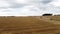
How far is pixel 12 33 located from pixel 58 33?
5023mm

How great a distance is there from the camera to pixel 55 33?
1688 centimetres

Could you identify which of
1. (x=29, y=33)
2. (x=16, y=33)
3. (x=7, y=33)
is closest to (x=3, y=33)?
(x=7, y=33)

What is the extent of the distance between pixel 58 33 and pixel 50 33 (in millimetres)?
860

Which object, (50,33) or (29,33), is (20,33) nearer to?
(29,33)

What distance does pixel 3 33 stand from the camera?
16969 millimetres

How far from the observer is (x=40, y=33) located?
55.7ft

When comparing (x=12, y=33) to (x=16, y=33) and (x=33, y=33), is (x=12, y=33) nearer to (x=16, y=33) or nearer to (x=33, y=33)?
(x=16, y=33)

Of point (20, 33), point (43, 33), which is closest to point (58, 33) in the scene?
point (43, 33)

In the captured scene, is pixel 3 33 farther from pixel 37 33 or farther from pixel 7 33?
pixel 37 33

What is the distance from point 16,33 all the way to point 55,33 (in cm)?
426

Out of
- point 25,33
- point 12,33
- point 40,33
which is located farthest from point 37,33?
point 12,33

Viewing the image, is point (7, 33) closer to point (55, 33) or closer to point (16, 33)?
point (16, 33)

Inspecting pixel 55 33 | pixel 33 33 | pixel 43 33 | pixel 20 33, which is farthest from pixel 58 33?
pixel 20 33

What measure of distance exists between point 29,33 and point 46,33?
1859mm
